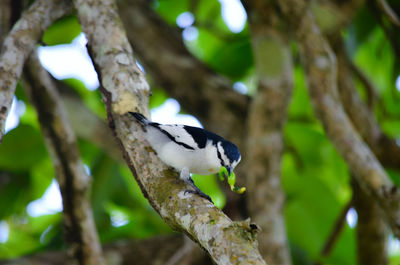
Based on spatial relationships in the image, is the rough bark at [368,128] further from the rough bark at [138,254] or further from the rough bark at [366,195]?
the rough bark at [138,254]

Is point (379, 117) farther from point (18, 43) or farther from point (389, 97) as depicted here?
point (18, 43)

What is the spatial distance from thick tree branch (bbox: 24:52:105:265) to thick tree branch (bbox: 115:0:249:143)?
1.13 metres

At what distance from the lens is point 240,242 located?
1395mm

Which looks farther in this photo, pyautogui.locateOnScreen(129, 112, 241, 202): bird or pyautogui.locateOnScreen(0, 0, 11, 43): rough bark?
pyautogui.locateOnScreen(0, 0, 11, 43): rough bark

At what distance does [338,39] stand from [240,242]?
279 cm

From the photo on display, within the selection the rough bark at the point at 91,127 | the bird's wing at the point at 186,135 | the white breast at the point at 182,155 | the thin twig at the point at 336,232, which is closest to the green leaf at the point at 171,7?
the rough bark at the point at 91,127

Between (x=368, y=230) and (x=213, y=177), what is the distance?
164 cm

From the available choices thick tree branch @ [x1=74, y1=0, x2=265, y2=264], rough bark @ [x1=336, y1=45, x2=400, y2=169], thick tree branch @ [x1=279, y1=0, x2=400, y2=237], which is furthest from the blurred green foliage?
thick tree branch @ [x1=74, y1=0, x2=265, y2=264]

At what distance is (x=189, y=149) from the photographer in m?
2.18

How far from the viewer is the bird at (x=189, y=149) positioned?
6.83 ft

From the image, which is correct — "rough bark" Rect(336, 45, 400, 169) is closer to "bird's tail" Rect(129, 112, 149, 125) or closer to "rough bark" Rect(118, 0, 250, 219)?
"rough bark" Rect(118, 0, 250, 219)

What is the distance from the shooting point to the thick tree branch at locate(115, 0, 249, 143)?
3770 mm

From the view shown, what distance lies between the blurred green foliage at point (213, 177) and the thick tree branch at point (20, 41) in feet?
4.58

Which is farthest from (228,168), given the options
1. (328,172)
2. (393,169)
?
(328,172)
